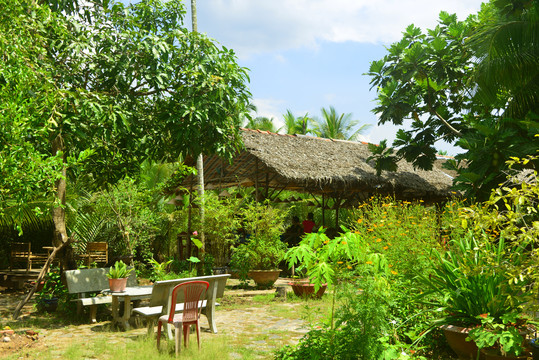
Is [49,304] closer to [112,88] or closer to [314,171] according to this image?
[112,88]

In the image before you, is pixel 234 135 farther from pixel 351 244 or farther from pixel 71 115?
pixel 351 244

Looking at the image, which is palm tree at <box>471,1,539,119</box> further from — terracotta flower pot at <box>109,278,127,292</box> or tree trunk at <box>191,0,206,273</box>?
terracotta flower pot at <box>109,278,127,292</box>

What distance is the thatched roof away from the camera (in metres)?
12.9

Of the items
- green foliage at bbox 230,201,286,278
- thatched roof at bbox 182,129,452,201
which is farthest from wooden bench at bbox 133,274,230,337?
thatched roof at bbox 182,129,452,201

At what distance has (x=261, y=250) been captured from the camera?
10648 millimetres

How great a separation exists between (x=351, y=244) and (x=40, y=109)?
12.5 feet

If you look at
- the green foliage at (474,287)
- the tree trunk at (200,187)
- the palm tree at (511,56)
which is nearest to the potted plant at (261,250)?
the tree trunk at (200,187)

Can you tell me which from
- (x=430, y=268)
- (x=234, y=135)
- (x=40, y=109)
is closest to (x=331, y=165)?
(x=234, y=135)

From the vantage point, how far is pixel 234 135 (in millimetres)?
8250

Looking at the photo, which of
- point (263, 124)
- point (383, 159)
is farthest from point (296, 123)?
point (383, 159)

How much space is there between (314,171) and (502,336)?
9.64 m

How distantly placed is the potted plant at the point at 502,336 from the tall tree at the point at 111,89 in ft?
14.5

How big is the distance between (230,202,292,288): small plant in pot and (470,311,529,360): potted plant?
263 inches

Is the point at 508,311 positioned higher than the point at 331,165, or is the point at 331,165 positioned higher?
the point at 331,165
